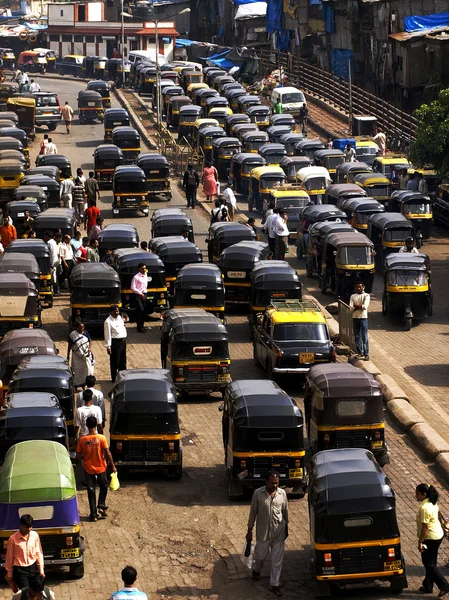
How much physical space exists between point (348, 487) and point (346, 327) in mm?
13359

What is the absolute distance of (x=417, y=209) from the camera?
44750mm

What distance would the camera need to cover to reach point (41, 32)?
410ft

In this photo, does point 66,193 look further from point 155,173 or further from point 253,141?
point 253,141

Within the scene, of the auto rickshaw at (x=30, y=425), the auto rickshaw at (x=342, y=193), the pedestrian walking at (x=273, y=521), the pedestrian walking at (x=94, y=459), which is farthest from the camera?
the auto rickshaw at (x=342, y=193)

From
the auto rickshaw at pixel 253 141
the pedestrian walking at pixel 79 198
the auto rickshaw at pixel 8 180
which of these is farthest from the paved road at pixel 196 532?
the auto rickshaw at pixel 253 141

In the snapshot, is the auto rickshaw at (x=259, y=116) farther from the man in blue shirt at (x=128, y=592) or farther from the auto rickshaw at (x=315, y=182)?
the man in blue shirt at (x=128, y=592)

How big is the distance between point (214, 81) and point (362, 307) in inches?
2175

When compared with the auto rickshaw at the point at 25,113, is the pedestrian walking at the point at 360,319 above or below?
below

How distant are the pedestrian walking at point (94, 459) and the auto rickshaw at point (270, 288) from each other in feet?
38.4

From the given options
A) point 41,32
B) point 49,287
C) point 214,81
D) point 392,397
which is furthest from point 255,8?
point 392,397

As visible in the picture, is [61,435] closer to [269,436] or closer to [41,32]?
[269,436]

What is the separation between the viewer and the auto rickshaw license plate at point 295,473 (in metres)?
21.5

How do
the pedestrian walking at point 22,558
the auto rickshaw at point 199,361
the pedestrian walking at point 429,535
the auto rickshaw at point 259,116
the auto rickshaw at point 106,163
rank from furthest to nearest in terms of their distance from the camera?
the auto rickshaw at point 259,116 < the auto rickshaw at point 106,163 < the auto rickshaw at point 199,361 < the pedestrian walking at point 429,535 < the pedestrian walking at point 22,558

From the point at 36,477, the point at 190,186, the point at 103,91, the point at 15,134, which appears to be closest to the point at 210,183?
the point at 190,186
